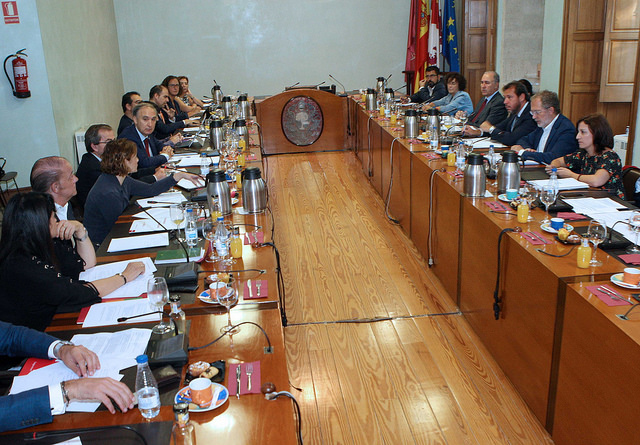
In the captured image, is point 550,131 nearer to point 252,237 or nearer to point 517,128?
point 517,128

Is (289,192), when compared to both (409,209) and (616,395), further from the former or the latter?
(616,395)

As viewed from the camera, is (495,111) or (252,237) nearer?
(252,237)

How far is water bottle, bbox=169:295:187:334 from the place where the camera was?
6.34 feet

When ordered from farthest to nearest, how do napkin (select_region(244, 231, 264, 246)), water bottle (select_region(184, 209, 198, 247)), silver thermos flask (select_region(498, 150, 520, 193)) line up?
silver thermos flask (select_region(498, 150, 520, 193)) < napkin (select_region(244, 231, 264, 246)) < water bottle (select_region(184, 209, 198, 247))

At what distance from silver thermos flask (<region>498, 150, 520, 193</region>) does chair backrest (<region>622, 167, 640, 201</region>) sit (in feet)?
2.17

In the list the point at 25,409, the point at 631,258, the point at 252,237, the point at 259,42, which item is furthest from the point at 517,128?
the point at 259,42

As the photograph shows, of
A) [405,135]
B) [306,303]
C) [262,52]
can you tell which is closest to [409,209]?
[405,135]

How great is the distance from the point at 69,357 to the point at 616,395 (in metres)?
1.67

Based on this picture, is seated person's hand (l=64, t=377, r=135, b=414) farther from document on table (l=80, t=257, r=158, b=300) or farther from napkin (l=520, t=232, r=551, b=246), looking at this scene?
napkin (l=520, t=232, r=551, b=246)

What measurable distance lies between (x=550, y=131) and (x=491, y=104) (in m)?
1.47

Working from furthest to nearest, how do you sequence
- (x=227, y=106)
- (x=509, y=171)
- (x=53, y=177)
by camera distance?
(x=227, y=106)
(x=509, y=171)
(x=53, y=177)

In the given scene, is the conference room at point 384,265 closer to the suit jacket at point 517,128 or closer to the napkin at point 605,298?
the napkin at point 605,298

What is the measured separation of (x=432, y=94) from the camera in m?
7.34

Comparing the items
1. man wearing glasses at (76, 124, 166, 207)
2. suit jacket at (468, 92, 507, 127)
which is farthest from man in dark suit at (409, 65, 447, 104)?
man wearing glasses at (76, 124, 166, 207)
